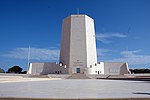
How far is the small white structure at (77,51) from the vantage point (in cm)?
3900

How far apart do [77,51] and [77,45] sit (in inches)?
47.6

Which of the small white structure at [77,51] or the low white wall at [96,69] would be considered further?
the small white structure at [77,51]

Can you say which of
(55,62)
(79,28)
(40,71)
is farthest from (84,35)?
(40,71)

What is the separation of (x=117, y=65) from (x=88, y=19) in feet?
39.4

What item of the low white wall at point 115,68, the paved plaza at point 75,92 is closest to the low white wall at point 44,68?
the low white wall at point 115,68

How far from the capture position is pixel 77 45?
39.3 m

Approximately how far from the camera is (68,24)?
40.6 meters

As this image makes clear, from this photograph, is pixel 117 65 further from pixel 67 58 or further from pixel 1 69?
pixel 1 69

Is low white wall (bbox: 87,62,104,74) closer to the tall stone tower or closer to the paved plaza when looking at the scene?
the tall stone tower

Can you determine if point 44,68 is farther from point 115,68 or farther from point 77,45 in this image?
point 115,68

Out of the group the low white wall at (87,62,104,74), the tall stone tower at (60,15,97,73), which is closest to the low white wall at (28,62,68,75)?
the tall stone tower at (60,15,97,73)

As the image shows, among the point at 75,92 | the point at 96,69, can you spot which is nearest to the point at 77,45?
the point at 96,69

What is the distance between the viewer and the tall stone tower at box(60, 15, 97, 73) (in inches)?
1534

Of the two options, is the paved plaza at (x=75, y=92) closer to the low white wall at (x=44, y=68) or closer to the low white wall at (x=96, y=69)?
the low white wall at (x=96, y=69)
